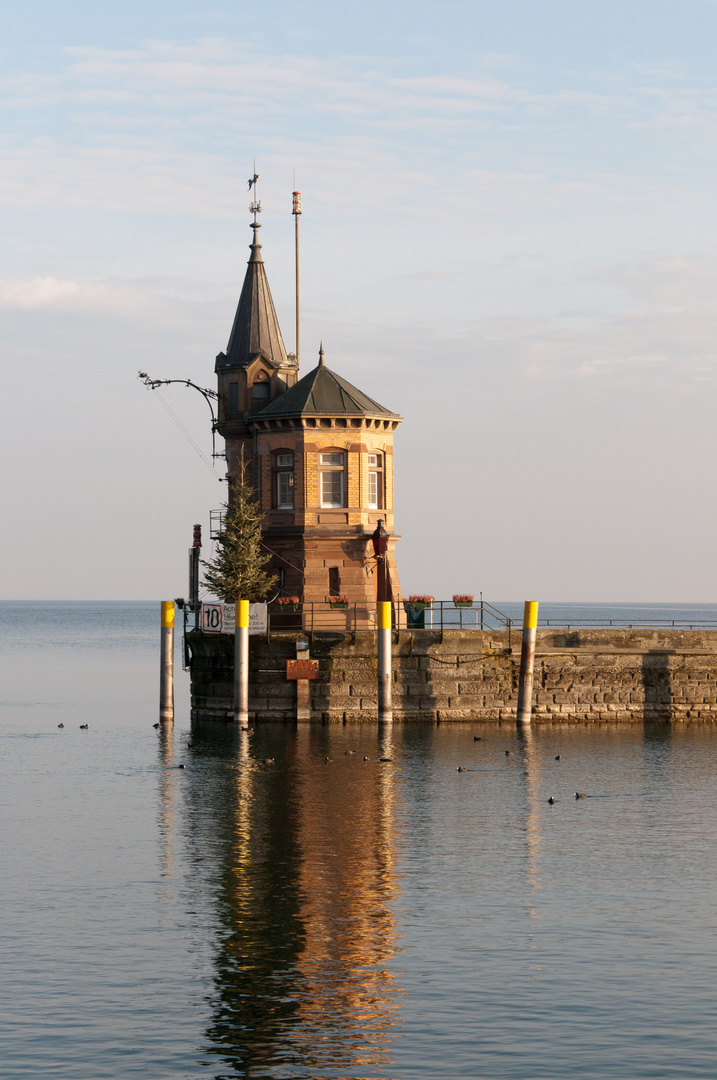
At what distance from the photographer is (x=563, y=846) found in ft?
102

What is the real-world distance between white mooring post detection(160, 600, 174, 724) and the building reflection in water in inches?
323

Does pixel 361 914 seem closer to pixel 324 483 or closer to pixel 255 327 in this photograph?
pixel 324 483

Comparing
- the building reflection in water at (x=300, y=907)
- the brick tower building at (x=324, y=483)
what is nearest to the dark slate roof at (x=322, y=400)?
the brick tower building at (x=324, y=483)

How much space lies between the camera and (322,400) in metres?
56.1

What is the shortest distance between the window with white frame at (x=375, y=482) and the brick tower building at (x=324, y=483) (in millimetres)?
45

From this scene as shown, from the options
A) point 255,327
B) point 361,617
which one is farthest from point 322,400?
point 361,617

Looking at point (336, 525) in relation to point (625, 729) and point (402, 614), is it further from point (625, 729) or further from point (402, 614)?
point (625, 729)

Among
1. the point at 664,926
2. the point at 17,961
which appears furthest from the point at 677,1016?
the point at 17,961

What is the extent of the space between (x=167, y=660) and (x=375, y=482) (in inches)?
500

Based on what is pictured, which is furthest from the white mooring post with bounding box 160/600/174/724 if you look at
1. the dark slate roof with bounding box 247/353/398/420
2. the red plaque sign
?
the dark slate roof with bounding box 247/353/398/420

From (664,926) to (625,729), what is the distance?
94.8ft

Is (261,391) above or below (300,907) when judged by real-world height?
above

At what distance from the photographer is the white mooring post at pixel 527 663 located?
50.1 m

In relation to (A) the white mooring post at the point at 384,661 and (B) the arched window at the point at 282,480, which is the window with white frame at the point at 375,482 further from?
(A) the white mooring post at the point at 384,661
